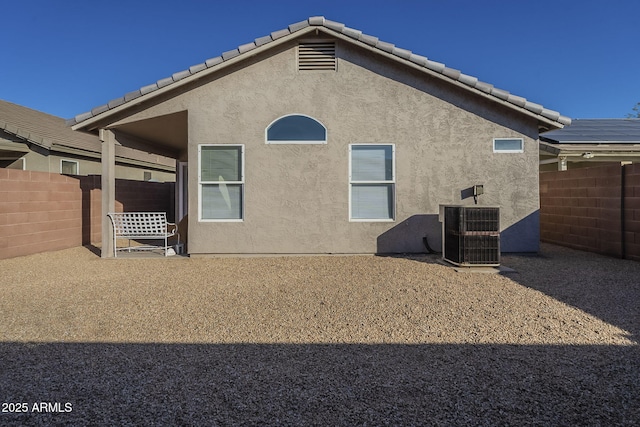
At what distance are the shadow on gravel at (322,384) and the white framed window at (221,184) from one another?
16.1 ft

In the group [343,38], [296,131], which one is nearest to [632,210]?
[343,38]

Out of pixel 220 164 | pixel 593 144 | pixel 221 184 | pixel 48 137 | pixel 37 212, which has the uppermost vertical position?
pixel 48 137

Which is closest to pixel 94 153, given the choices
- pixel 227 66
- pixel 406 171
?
pixel 227 66

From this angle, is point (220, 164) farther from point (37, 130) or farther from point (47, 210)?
point (37, 130)

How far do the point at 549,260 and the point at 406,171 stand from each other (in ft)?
11.2

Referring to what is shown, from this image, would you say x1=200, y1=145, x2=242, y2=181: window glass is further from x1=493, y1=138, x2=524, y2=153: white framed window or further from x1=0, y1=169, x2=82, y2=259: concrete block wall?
x1=493, y1=138, x2=524, y2=153: white framed window

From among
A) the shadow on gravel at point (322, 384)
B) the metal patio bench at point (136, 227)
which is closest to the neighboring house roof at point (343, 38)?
the metal patio bench at point (136, 227)

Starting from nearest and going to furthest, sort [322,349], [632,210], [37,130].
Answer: [322,349] → [632,210] → [37,130]

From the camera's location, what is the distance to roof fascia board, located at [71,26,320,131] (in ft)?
25.7

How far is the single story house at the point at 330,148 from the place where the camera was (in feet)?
26.8

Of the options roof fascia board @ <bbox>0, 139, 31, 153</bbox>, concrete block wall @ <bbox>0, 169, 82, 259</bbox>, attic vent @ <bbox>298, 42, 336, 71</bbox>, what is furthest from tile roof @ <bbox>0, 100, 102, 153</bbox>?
attic vent @ <bbox>298, 42, 336, 71</bbox>

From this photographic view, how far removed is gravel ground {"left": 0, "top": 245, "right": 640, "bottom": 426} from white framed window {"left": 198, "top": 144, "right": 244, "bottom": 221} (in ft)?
7.12

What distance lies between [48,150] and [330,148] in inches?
410

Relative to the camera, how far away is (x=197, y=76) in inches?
309
